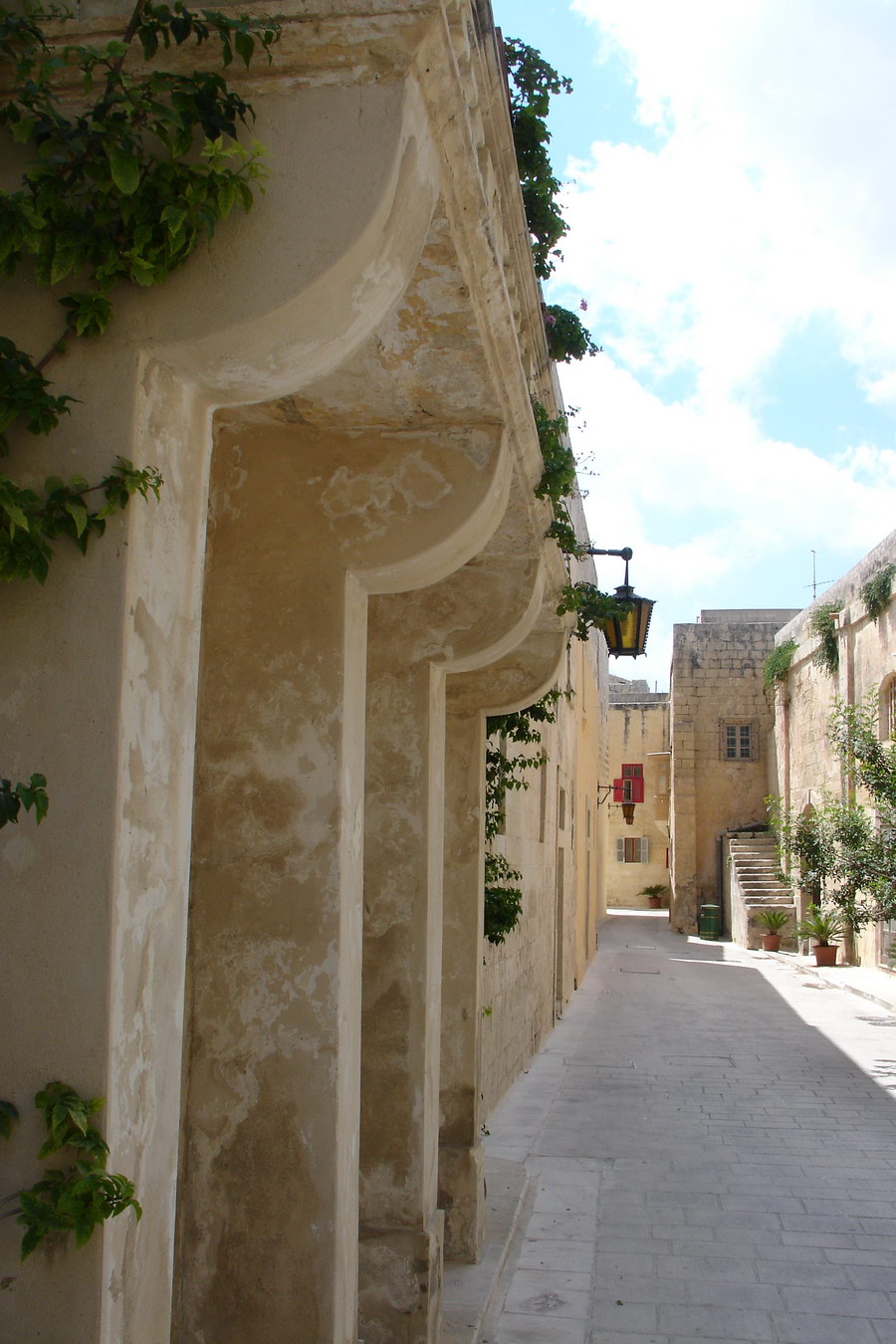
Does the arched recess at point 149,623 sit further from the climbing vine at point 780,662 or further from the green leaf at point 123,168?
the climbing vine at point 780,662

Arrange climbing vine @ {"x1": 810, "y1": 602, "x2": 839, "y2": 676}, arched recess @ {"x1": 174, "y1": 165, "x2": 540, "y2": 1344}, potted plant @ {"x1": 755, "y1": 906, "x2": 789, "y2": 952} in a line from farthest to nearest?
potted plant @ {"x1": 755, "y1": 906, "x2": 789, "y2": 952} → climbing vine @ {"x1": 810, "y1": 602, "x2": 839, "y2": 676} → arched recess @ {"x1": 174, "y1": 165, "x2": 540, "y2": 1344}

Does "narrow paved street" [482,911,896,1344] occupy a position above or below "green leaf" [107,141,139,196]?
below

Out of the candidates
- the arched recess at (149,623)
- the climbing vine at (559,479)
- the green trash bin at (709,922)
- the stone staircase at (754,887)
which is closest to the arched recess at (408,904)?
the climbing vine at (559,479)

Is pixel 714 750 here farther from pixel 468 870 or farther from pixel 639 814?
pixel 468 870

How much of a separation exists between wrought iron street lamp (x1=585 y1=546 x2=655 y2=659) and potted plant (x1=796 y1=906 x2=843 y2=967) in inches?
523

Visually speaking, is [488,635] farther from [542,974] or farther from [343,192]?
Answer: [542,974]

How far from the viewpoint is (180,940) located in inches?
77.5

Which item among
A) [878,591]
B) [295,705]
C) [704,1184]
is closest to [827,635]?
[878,591]

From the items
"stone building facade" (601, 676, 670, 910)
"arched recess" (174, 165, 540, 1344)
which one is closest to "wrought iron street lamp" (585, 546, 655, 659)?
"arched recess" (174, 165, 540, 1344)

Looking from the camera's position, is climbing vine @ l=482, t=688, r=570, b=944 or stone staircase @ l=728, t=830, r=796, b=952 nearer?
climbing vine @ l=482, t=688, r=570, b=944

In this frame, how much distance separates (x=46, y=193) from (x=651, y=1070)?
9.45 m

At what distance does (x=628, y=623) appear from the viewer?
7.16 meters

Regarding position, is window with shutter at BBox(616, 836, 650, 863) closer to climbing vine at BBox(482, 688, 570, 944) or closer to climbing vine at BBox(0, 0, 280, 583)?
climbing vine at BBox(482, 688, 570, 944)

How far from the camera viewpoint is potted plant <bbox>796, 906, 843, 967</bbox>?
19125 mm
